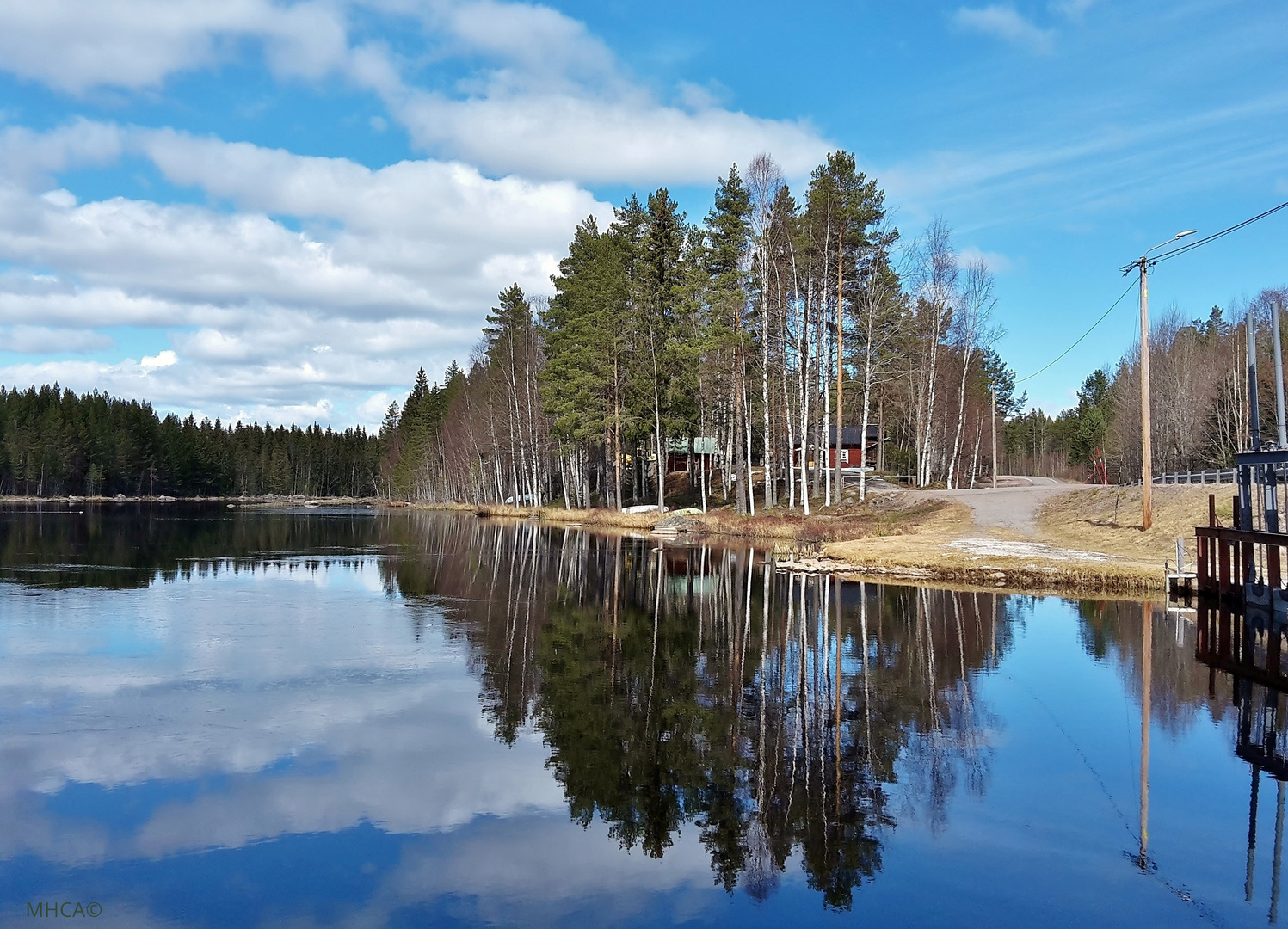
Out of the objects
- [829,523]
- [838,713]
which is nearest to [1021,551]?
[829,523]

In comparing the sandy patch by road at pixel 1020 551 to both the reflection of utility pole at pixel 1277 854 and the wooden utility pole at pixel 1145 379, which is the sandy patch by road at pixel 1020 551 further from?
the reflection of utility pole at pixel 1277 854

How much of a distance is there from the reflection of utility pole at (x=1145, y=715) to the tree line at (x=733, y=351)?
791 inches

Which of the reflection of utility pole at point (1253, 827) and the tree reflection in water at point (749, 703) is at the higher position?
the tree reflection in water at point (749, 703)

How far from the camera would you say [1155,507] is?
105 feet

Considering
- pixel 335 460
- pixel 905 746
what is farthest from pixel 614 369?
pixel 335 460

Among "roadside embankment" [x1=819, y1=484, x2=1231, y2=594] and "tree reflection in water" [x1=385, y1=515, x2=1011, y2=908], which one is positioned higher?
"roadside embankment" [x1=819, y1=484, x2=1231, y2=594]

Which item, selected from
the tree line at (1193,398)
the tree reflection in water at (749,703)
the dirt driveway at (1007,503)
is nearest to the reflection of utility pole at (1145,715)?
the tree reflection in water at (749,703)

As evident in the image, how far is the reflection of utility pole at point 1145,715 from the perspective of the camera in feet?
28.2

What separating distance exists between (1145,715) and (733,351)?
33788mm

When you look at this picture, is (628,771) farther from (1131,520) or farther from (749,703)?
(1131,520)

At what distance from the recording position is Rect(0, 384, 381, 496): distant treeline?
114 meters

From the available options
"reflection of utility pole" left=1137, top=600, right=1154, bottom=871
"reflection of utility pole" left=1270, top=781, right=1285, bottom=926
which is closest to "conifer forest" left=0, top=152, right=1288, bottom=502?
"reflection of utility pole" left=1137, top=600, right=1154, bottom=871

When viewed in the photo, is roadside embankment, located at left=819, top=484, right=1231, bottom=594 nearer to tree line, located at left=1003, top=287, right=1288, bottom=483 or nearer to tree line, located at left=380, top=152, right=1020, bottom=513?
tree line, located at left=380, top=152, right=1020, bottom=513

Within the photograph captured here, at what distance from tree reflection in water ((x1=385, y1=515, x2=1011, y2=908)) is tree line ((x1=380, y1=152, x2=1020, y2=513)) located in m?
18.8
